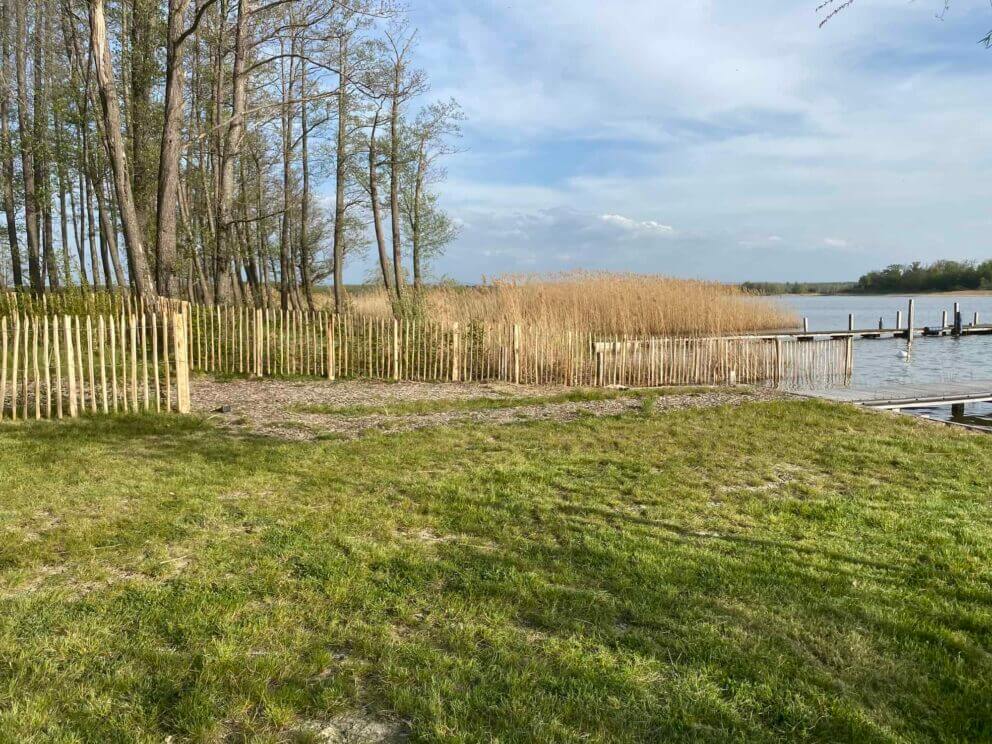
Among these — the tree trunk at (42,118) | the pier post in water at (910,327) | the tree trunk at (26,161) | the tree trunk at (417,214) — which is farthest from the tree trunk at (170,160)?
the pier post in water at (910,327)

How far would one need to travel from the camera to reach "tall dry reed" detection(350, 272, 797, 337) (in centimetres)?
1557

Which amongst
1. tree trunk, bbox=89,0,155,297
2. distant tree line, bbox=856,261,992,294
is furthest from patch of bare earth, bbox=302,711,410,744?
distant tree line, bbox=856,261,992,294

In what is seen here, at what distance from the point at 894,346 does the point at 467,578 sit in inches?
1259

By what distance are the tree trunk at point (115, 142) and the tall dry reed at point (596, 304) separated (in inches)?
222

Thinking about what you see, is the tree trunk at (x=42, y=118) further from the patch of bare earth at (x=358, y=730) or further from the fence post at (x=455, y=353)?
the patch of bare earth at (x=358, y=730)

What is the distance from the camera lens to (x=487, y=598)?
3.49 metres

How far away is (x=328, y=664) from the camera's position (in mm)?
2824

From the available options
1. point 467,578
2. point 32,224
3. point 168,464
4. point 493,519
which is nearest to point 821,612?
point 467,578

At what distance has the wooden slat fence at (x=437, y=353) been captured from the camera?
12352mm

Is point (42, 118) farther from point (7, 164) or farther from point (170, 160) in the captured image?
point (170, 160)

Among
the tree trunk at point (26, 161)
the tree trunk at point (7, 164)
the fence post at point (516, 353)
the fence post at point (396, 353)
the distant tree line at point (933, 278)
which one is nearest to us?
the fence post at point (396, 353)

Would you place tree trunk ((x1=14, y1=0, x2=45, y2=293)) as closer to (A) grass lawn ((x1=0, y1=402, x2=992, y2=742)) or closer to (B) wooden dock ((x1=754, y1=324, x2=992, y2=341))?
(A) grass lawn ((x1=0, y1=402, x2=992, y2=742))

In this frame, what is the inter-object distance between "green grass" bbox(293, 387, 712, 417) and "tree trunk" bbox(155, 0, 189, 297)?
5.36 meters

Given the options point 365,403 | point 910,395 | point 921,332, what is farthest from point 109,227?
point 921,332
